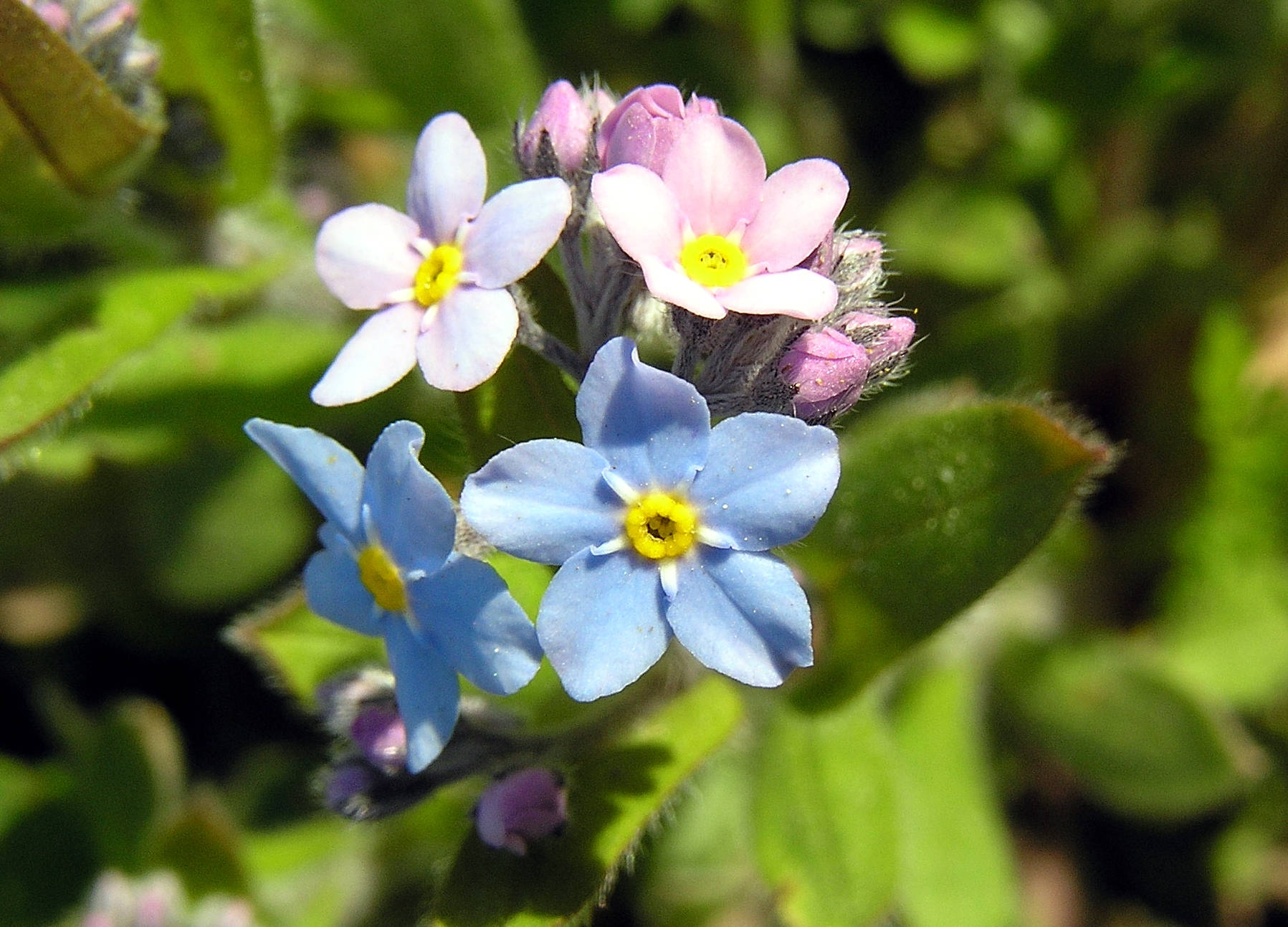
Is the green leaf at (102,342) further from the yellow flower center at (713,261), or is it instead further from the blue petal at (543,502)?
the yellow flower center at (713,261)

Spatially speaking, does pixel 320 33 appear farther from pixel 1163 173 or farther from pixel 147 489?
pixel 1163 173

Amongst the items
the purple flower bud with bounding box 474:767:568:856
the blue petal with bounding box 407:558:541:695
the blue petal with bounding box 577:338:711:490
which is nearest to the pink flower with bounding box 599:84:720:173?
the blue petal with bounding box 577:338:711:490

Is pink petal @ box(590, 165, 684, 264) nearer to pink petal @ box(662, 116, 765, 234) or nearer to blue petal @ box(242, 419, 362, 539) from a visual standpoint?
pink petal @ box(662, 116, 765, 234)

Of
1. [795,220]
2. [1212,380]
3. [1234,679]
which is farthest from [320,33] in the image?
[1234,679]

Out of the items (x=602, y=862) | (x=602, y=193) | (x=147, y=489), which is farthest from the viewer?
(x=147, y=489)

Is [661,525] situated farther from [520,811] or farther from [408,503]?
[520,811]

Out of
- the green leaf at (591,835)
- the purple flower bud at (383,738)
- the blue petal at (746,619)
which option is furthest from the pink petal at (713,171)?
the green leaf at (591,835)
